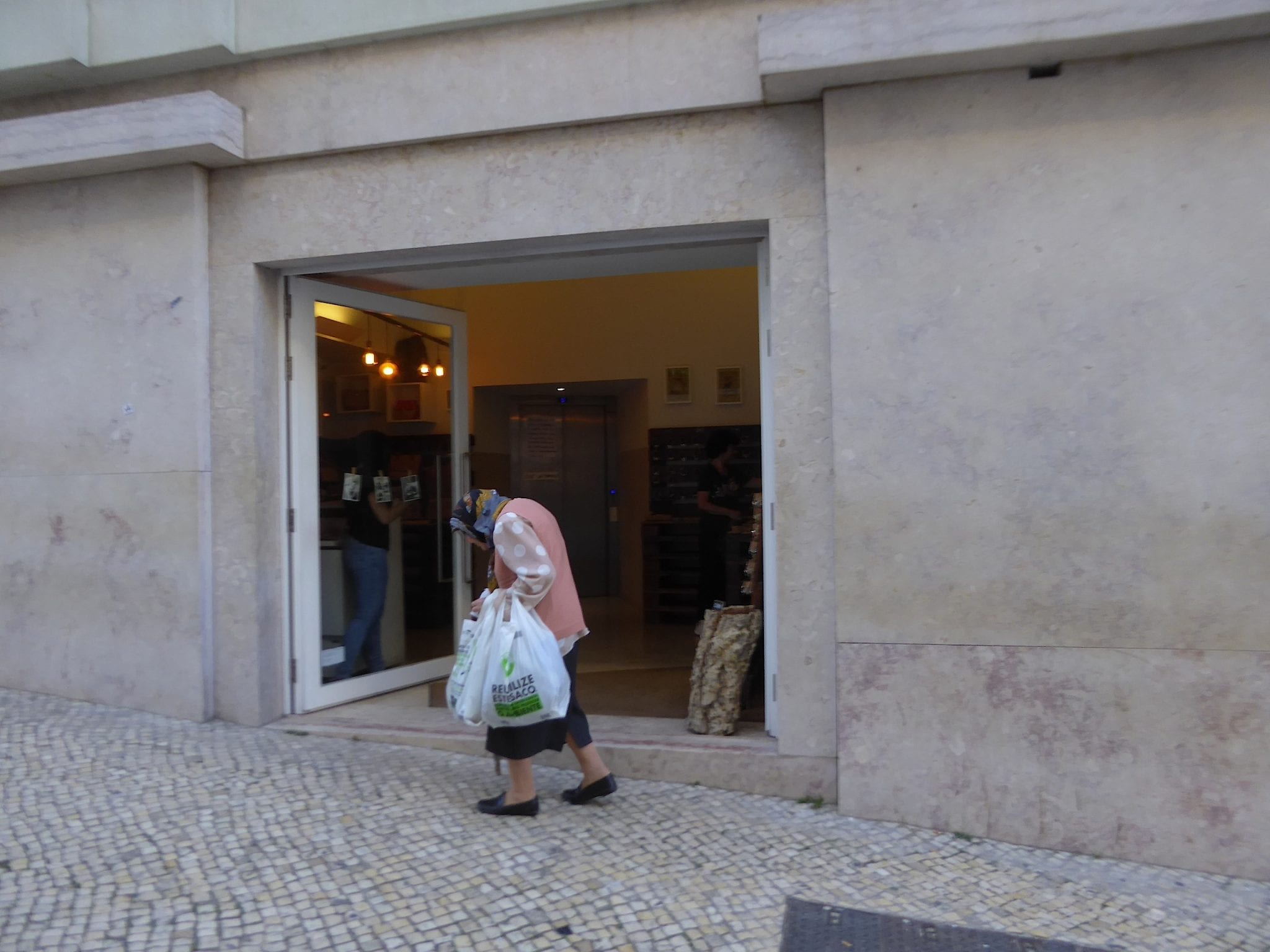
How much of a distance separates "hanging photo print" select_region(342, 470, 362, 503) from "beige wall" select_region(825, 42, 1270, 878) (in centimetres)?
302

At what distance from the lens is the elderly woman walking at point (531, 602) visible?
3.96m

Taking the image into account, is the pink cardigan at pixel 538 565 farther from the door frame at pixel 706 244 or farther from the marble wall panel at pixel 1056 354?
the marble wall panel at pixel 1056 354

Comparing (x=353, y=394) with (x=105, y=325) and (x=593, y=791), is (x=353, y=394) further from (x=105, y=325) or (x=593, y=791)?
(x=593, y=791)

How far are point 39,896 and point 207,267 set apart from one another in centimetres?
325

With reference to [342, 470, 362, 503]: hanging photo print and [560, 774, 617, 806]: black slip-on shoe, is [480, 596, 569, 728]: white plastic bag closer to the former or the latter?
[560, 774, 617, 806]: black slip-on shoe

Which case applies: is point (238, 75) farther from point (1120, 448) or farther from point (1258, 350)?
point (1258, 350)

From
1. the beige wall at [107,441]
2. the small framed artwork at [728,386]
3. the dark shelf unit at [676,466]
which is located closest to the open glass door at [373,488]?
the beige wall at [107,441]

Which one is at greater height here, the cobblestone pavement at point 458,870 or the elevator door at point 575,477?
the elevator door at point 575,477

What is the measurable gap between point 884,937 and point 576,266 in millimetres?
3537

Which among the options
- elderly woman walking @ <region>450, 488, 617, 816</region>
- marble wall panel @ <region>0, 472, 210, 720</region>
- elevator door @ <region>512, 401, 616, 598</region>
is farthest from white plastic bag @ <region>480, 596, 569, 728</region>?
elevator door @ <region>512, 401, 616, 598</region>

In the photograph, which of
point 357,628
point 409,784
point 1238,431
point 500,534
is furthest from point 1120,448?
point 357,628

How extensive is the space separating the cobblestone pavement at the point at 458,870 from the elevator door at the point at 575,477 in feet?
21.6

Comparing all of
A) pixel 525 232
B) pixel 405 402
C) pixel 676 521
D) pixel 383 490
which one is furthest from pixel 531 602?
pixel 676 521

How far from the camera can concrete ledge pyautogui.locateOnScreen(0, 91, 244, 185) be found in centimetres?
489
